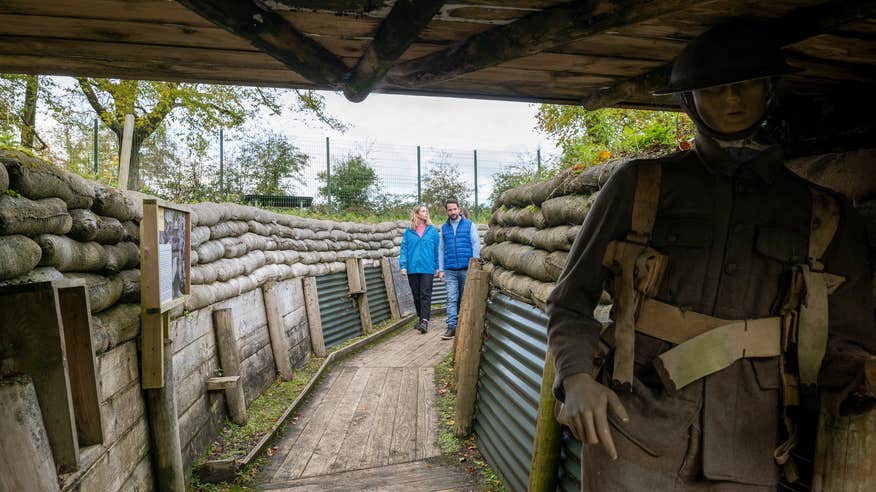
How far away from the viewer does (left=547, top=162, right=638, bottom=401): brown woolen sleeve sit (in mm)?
1549

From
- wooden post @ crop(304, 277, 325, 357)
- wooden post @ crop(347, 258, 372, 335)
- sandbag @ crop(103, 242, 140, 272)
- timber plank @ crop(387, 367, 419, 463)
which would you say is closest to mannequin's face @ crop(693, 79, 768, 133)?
sandbag @ crop(103, 242, 140, 272)

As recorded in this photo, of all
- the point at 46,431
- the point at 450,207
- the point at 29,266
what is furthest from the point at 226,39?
the point at 450,207

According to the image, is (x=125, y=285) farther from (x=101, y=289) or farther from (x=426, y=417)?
(x=426, y=417)

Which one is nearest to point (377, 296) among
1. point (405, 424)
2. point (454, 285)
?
point (454, 285)

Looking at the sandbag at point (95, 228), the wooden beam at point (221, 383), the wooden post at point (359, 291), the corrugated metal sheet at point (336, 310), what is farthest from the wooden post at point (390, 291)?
the sandbag at point (95, 228)

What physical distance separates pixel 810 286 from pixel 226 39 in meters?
1.89

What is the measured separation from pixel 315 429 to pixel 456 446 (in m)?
1.24

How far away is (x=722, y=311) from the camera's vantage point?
1486 millimetres

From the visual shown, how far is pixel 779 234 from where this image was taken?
4.84 ft

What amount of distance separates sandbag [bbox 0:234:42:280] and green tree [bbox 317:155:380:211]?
475 inches

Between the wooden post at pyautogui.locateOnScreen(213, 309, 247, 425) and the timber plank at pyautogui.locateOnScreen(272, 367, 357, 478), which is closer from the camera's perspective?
the timber plank at pyautogui.locateOnScreen(272, 367, 357, 478)

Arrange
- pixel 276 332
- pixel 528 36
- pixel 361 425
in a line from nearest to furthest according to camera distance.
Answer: pixel 528 36 → pixel 361 425 → pixel 276 332

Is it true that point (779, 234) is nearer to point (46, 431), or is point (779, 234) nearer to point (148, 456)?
point (46, 431)

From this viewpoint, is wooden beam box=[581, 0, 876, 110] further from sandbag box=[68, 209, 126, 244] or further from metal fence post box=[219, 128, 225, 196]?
metal fence post box=[219, 128, 225, 196]
